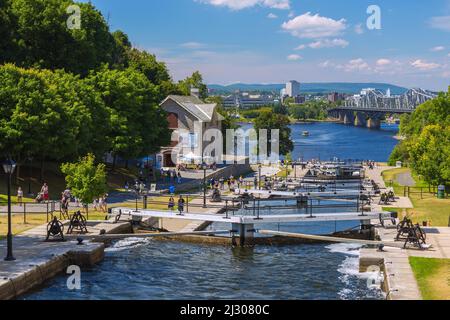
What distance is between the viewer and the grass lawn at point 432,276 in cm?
2494

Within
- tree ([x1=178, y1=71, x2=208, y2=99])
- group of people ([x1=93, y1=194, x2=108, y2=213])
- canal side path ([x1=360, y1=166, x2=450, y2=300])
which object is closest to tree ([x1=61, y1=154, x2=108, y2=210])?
group of people ([x1=93, y1=194, x2=108, y2=213])

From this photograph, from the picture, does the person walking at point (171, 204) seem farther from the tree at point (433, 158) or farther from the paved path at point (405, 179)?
the paved path at point (405, 179)

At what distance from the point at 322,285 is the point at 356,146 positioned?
16091 cm

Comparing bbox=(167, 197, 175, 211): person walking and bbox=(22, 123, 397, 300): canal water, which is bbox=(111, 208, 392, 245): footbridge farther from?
bbox=(167, 197, 175, 211): person walking

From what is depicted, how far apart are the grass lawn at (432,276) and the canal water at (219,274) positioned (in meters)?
1.99

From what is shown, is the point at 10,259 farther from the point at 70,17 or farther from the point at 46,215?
the point at 70,17

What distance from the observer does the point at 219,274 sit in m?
32.2

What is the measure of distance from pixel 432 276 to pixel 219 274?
9.77 m

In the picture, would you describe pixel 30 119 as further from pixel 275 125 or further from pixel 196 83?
pixel 196 83

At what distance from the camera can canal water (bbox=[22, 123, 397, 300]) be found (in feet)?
93.3

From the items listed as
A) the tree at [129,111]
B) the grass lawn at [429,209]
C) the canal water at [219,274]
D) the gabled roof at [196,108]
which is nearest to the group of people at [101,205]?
the canal water at [219,274]

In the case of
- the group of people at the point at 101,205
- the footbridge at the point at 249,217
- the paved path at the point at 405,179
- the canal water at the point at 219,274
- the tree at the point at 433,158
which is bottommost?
the canal water at the point at 219,274
